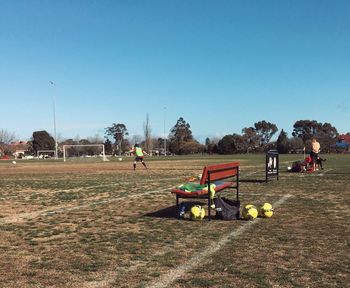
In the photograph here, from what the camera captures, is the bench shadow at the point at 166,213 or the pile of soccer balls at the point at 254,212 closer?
the pile of soccer balls at the point at 254,212

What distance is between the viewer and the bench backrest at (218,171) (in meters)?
8.55

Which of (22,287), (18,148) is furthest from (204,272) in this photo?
(18,148)

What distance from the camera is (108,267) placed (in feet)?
17.3

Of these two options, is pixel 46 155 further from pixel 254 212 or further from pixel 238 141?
pixel 254 212

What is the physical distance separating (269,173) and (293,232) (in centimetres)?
955

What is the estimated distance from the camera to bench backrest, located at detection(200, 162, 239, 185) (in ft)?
28.0

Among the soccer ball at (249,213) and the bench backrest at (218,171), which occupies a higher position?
the bench backrest at (218,171)

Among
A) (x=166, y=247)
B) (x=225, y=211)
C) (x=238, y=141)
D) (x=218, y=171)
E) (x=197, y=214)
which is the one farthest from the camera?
(x=238, y=141)

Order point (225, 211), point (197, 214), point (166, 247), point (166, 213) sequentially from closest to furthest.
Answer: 1. point (166, 247)
2. point (197, 214)
3. point (225, 211)
4. point (166, 213)

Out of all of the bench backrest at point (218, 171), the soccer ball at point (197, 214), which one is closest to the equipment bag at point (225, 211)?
the soccer ball at point (197, 214)

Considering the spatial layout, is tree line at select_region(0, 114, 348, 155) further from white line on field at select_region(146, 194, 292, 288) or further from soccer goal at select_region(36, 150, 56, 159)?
white line on field at select_region(146, 194, 292, 288)

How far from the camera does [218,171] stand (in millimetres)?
9086

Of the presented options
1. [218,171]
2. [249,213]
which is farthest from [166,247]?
[218,171]

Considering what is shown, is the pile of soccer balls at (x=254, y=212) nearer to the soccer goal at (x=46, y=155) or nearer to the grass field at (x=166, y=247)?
the grass field at (x=166, y=247)
